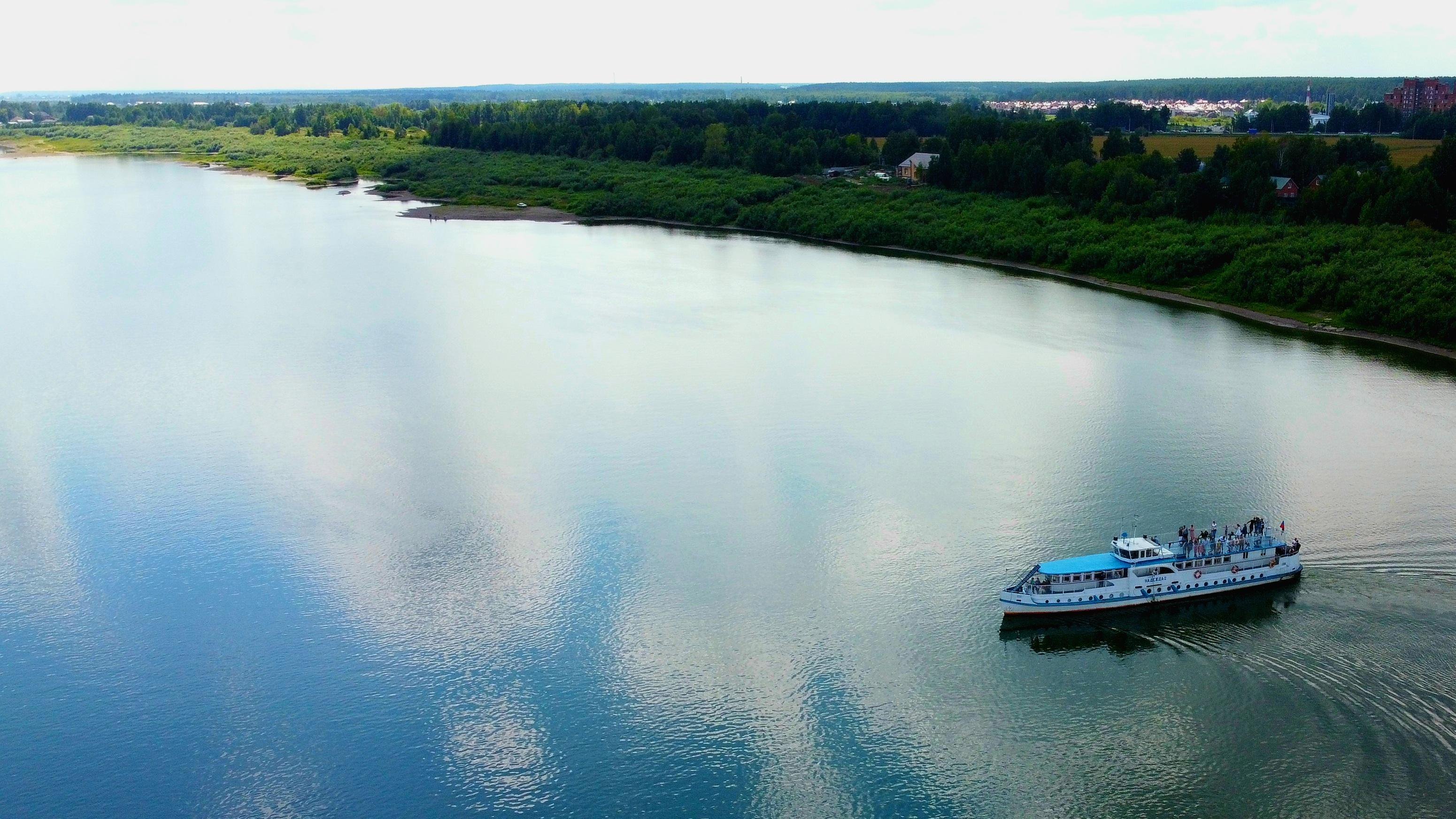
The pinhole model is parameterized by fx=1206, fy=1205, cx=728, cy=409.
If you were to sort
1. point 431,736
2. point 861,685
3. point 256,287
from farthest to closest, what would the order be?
point 256,287 → point 861,685 → point 431,736

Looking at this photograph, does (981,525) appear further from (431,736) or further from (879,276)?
(879,276)

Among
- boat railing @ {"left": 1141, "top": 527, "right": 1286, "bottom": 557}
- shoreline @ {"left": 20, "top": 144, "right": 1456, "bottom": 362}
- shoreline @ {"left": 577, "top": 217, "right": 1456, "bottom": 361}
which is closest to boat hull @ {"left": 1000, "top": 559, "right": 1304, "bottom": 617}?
boat railing @ {"left": 1141, "top": 527, "right": 1286, "bottom": 557}

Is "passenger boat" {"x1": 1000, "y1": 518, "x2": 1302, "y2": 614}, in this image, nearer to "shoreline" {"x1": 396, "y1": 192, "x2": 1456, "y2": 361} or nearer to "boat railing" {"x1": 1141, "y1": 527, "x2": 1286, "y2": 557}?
"boat railing" {"x1": 1141, "y1": 527, "x2": 1286, "y2": 557}

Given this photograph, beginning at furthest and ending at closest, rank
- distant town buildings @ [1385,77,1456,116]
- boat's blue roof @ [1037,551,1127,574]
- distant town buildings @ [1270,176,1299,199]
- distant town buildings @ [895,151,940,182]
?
distant town buildings @ [1385,77,1456,116] → distant town buildings @ [895,151,940,182] → distant town buildings @ [1270,176,1299,199] → boat's blue roof @ [1037,551,1127,574]

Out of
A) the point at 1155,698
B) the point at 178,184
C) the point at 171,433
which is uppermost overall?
the point at 178,184

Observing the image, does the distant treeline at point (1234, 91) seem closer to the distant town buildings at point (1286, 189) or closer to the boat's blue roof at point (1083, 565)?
the distant town buildings at point (1286, 189)

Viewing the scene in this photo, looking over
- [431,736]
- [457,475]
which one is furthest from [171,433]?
[431,736]

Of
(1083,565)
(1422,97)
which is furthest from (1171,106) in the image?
(1083,565)
